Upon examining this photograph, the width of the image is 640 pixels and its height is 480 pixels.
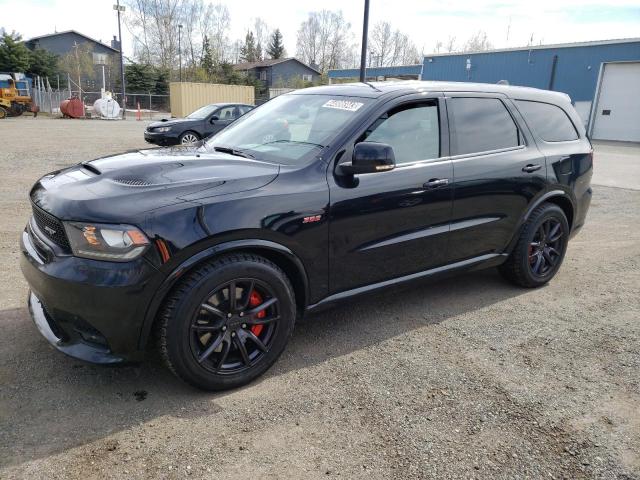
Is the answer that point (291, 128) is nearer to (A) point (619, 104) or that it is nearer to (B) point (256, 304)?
(B) point (256, 304)

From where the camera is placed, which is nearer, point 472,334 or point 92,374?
point 92,374

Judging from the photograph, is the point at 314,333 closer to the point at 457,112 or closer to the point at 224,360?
the point at 224,360

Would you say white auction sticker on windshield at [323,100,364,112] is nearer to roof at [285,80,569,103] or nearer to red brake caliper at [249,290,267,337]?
roof at [285,80,569,103]

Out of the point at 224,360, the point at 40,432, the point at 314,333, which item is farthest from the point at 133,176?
the point at 314,333

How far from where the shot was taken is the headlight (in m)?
2.56

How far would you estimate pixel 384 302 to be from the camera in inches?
172

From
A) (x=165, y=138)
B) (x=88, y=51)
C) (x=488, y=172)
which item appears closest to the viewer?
(x=488, y=172)

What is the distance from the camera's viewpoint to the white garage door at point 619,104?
77.9ft

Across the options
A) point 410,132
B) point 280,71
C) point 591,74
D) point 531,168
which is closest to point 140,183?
point 410,132

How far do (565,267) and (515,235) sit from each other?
1.43 metres

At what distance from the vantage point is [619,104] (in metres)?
24.3

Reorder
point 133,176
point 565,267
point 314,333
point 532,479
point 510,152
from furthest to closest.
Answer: point 565,267
point 510,152
point 314,333
point 133,176
point 532,479

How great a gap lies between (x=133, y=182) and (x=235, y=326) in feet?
3.26

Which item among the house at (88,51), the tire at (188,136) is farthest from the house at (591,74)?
the house at (88,51)
